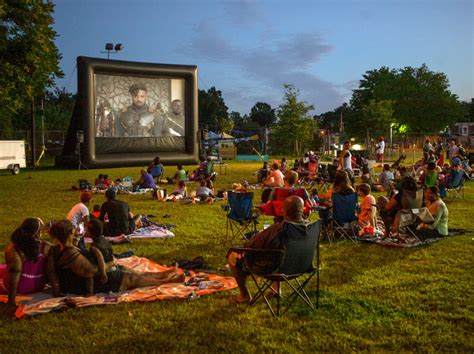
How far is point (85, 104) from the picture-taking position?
25453 millimetres

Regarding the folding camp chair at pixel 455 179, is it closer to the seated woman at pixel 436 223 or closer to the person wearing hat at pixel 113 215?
the seated woman at pixel 436 223

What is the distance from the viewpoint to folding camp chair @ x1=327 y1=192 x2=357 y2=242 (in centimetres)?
786

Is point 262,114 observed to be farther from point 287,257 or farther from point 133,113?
point 287,257

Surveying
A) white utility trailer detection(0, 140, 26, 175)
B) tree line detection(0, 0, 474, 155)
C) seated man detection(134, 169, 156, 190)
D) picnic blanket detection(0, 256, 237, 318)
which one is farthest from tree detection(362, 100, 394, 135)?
picnic blanket detection(0, 256, 237, 318)

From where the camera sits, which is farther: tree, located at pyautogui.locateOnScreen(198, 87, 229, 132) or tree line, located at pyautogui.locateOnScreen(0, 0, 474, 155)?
tree, located at pyautogui.locateOnScreen(198, 87, 229, 132)

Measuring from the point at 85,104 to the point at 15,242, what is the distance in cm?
2177

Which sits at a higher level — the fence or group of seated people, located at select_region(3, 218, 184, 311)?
the fence

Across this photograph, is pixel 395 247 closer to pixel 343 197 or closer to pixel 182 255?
pixel 343 197

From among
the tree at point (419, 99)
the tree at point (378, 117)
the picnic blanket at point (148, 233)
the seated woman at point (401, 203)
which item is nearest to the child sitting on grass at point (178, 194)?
the picnic blanket at point (148, 233)

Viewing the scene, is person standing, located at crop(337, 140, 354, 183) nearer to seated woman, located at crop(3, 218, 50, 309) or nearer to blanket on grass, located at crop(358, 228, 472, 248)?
blanket on grass, located at crop(358, 228, 472, 248)

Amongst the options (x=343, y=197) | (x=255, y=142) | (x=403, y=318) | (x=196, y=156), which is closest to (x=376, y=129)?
(x=255, y=142)

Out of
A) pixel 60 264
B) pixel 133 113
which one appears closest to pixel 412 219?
pixel 60 264

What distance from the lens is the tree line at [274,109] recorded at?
23.7 m

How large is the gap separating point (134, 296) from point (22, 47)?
2177cm
